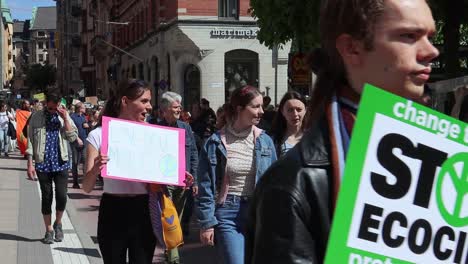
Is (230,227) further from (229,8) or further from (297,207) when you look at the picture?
(229,8)

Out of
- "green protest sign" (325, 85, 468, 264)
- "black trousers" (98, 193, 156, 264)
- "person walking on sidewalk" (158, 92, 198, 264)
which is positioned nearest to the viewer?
"green protest sign" (325, 85, 468, 264)

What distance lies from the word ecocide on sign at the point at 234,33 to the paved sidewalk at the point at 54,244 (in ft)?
73.7

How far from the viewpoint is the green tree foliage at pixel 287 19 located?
1453 cm

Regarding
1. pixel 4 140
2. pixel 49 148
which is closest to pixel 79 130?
pixel 49 148

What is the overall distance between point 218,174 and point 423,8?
157 inches

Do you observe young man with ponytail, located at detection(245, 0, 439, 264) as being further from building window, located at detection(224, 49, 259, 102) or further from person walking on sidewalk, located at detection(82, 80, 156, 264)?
building window, located at detection(224, 49, 259, 102)

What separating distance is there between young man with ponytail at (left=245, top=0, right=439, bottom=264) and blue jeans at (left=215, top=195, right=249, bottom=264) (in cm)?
353

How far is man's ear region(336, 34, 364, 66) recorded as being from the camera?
71.2 inches

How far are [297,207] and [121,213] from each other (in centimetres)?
365

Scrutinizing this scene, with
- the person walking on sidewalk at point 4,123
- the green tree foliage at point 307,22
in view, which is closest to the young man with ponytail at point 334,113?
the green tree foliage at point 307,22

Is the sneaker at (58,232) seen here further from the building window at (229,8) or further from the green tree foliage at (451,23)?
the building window at (229,8)

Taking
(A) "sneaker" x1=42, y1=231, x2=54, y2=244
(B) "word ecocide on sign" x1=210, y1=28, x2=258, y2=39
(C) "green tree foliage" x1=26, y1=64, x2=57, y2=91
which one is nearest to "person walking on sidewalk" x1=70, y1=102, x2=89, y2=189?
(A) "sneaker" x1=42, y1=231, x2=54, y2=244

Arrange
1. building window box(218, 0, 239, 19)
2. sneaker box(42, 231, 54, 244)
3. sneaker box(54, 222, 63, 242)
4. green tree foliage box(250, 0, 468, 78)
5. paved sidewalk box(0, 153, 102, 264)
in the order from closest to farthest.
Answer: paved sidewalk box(0, 153, 102, 264)
sneaker box(42, 231, 54, 244)
sneaker box(54, 222, 63, 242)
green tree foliage box(250, 0, 468, 78)
building window box(218, 0, 239, 19)

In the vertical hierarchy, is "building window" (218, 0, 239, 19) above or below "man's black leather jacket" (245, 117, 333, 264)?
above
